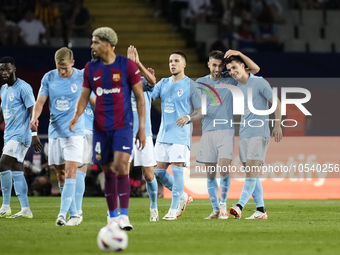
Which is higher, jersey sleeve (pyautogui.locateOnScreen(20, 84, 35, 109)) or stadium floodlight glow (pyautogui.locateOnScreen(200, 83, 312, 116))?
jersey sleeve (pyautogui.locateOnScreen(20, 84, 35, 109))

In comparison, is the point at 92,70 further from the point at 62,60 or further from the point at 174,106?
the point at 174,106

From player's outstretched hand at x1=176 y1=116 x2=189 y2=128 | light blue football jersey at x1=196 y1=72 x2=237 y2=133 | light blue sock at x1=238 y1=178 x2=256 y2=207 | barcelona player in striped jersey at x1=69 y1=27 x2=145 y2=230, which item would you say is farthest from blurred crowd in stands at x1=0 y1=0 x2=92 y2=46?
barcelona player in striped jersey at x1=69 y1=27 x2=145 y2=230

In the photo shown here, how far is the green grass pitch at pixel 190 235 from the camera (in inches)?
214

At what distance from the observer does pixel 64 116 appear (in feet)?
25.5

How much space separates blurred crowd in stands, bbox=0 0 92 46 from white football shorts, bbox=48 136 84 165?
8.77 meters

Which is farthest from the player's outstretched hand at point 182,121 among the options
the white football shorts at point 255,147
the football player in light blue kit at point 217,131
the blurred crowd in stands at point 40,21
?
the blurred crowd in stands at point 40,21

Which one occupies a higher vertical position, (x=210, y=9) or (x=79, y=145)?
(x=210, y=9)

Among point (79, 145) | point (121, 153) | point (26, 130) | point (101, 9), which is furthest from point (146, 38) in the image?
point (121, 153)

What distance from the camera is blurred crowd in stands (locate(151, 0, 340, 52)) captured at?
17.5m

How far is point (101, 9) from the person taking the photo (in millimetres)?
19656

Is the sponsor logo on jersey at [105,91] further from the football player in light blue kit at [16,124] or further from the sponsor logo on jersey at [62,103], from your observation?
the football player in light blue kit at [16,124]

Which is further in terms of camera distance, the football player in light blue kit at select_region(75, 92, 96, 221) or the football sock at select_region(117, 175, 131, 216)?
the football player in light blue kit at select_region(75, 92, 96, 221)

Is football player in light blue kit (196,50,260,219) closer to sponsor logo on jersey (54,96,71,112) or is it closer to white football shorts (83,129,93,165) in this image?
white football shorts (83,129,93,165)

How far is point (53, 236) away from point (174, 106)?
118 inches
